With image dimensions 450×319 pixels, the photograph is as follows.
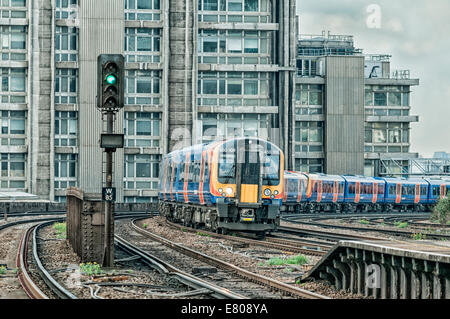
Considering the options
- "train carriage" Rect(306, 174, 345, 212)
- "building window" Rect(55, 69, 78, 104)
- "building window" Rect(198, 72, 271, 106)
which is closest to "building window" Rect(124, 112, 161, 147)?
"building window" Rect(198, 72, 271, 106)

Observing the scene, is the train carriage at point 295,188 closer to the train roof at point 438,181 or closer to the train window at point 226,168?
the train roof at point 438,181

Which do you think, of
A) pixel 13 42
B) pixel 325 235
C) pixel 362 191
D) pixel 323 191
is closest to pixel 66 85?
pixel 13 42

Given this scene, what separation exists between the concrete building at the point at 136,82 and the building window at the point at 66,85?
73mm

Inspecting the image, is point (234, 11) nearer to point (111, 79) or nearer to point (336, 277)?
point (111, 79)

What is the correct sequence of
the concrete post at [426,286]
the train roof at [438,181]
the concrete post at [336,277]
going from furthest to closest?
1. the train roof at [438,181]
2. the concrete post at [336,277]
3. the concrete post at [426,286]

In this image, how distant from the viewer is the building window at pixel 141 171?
63.2 m

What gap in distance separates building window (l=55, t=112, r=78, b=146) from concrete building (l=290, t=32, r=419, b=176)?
16.6 m

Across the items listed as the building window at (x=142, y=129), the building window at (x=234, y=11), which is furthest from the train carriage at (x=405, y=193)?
the building window at (x=142, y=129)

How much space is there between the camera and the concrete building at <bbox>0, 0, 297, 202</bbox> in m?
61.0

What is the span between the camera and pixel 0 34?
2477 inches

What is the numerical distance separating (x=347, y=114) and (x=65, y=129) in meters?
23.8

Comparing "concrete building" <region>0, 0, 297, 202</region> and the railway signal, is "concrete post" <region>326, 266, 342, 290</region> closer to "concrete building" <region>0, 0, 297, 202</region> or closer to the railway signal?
the railway signal
